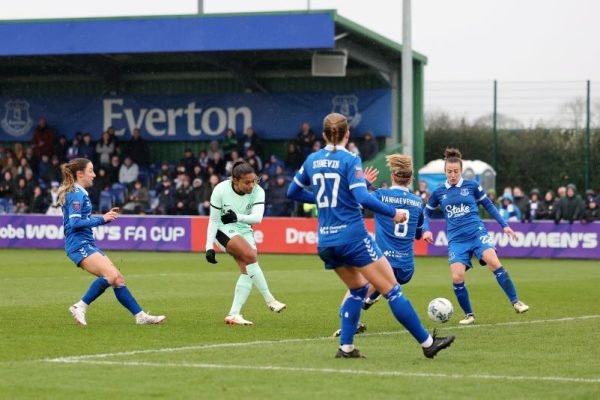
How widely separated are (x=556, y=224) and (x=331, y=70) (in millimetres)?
8281

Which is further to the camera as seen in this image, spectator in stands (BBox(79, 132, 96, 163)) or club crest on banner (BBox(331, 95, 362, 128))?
club crest on banner (BBox(331, 95, 362, 128))

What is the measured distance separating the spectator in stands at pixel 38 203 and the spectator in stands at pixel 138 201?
2.46 metres

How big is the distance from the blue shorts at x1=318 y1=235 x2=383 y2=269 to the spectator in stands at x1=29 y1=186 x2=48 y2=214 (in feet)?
86.0

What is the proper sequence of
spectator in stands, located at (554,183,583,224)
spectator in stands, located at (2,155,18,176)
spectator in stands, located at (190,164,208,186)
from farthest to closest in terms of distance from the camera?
spectator in stands, located at (2,155,18,176), spectator in stands, located at (190,164,208,186), spectator in stands, located at (554,183,583,224)

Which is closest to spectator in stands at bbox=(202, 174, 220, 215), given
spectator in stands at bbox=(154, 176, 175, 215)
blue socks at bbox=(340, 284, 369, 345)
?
spectator in stands at bbox=(154, 176, 175, 215)

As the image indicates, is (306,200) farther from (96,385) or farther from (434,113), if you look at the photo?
(434,113)

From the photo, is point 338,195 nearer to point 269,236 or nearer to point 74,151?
point 269,236

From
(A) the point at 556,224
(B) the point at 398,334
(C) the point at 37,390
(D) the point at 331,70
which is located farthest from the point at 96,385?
(D) the point at 331,70

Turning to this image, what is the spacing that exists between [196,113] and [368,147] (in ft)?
23.8

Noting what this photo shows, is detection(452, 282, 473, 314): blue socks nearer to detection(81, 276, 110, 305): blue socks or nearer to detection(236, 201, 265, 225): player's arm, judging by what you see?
detection(236, 201, 265, 225): player's arm

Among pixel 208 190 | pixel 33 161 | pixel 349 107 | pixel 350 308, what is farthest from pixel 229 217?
pixel 33 161

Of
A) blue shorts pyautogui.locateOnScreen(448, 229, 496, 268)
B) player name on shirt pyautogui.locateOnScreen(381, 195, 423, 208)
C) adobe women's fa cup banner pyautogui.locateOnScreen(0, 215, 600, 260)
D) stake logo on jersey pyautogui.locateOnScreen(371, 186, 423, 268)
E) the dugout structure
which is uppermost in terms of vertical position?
the dugout structure

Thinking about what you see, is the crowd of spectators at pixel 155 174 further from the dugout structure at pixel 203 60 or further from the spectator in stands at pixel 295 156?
the dugout structure at pixel 203 60

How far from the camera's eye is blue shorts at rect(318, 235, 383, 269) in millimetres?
10258
